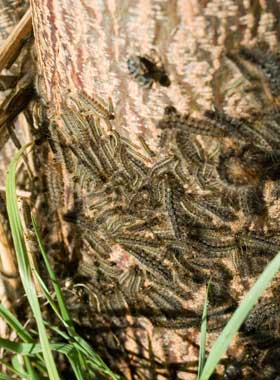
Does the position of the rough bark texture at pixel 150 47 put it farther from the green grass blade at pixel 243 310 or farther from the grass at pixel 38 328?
the green grass blade at pixel 243 310

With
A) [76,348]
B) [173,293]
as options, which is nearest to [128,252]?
[173,293]

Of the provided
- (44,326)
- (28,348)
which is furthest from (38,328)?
(28,348)

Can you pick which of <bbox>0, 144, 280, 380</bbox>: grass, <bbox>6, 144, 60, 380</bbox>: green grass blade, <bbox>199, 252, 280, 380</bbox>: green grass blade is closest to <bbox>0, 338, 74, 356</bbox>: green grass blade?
<bbox>0, 144, 280, 380</bbox>: grass

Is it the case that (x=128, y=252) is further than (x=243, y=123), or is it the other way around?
(x=128, y=252)

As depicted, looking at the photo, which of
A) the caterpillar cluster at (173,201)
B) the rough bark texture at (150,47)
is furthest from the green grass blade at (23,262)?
the rough bark texture at (150,47)

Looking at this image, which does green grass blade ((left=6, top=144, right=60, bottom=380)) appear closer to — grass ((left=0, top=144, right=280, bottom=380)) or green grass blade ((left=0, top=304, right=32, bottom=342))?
grass ((left=0, top=144, right=280, bottom=380))

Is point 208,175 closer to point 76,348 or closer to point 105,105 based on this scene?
point 105,105

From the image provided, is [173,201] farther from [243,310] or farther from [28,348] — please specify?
[28,348]
